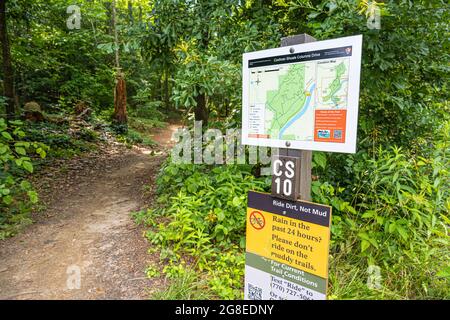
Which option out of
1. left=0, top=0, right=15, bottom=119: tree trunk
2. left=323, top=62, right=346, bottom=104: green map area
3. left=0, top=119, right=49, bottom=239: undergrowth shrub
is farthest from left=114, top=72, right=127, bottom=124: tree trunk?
left=323, top=62, right=346, bottom=104: green map area

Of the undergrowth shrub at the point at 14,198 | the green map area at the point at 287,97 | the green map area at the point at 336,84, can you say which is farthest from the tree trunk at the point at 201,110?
the green map area at the point at 336,84

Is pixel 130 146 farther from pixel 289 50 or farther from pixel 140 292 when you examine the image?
pixel 289 50

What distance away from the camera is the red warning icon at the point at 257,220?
2236 mm

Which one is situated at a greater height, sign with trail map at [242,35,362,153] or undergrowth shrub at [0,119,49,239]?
sign with trail map at [242,35,362,153]

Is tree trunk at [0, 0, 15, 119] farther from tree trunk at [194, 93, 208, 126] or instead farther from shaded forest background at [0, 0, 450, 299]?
tree trunk at [194, 93, 208, 126]

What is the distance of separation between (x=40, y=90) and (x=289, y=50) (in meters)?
14.1

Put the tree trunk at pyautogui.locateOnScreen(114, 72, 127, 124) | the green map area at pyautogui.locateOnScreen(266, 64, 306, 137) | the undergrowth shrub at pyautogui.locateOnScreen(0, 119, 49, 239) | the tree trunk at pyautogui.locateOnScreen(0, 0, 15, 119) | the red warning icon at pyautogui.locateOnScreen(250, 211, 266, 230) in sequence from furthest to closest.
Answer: the tree trunk at pyautogui.locateOnScreen(114, 72, 127, 124), the tree trunk at pyautogui.locateOnScreen(0, 0, 15, 119), the undergrowth shrub at pyautogui.locateOnScreen(0, 119, 49, 239), the red warning icon at pyautogui.locateOnScreen(250, 211, 266, 230), the green map area at pyautogui.locateOnScreen(266, 64, 306, 137)

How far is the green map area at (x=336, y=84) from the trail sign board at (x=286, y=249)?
726mm

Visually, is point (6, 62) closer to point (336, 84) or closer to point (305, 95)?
point (305, 95)

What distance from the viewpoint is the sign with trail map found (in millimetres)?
1826

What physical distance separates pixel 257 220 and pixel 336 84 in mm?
1160

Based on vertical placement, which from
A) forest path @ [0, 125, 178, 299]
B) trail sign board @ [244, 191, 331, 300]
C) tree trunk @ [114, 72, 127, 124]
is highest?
tree trunk @ [114, 72, 127, 124]

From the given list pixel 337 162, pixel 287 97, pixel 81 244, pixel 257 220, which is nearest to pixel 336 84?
pixel 287 97
